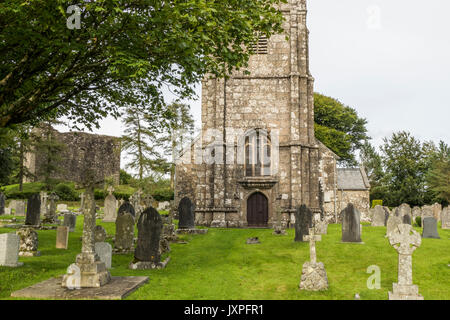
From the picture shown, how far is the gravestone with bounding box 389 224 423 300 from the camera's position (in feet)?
19.7

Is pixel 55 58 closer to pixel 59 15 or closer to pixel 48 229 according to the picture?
pixel 59 15

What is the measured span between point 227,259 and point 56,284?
507 cm

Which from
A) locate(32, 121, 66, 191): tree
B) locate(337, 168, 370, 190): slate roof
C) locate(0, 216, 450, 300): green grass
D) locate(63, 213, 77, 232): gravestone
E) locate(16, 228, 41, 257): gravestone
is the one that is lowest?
locate(0, 216, 450, 300): green grass

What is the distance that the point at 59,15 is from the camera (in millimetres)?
7555

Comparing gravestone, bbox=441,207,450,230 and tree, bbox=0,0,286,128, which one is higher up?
tree, bbox=0,0,286,128

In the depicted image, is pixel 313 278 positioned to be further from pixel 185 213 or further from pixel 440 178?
pixel 440 178

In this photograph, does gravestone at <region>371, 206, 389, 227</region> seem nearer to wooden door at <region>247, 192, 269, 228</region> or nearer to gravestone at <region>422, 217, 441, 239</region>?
gravestone at <region>422, 217, 441, 239</region>

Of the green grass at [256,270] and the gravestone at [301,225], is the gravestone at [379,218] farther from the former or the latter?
the gravestone at [301,225]

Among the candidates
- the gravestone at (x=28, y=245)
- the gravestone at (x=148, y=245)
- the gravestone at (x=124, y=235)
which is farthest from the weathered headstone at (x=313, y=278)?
the gravestone at (x=28, y=245)

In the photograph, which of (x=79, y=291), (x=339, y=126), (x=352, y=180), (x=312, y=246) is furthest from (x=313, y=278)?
(x=339, y=126)

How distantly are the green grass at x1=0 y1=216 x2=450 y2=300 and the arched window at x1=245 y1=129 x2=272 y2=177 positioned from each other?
27.1 ft

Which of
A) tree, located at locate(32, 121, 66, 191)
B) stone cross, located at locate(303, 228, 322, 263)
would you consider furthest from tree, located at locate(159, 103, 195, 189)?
stone cross, located at locate(303, 228, 322, 263)

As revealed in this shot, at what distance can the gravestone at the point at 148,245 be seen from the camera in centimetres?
880

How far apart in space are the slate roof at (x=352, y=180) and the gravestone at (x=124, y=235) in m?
23.4
